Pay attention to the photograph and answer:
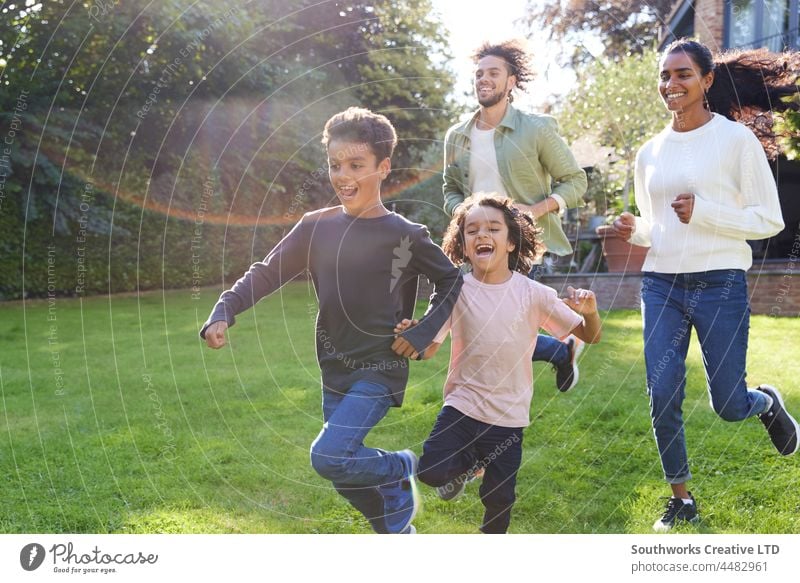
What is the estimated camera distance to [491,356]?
12.6 feet

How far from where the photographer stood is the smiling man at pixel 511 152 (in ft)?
14.9

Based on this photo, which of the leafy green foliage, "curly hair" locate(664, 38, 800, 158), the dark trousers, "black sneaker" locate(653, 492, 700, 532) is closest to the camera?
the dark trousers

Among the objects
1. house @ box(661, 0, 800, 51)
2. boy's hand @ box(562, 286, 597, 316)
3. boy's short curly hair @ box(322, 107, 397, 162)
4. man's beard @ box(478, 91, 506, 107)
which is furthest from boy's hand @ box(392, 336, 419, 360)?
house @ box(661, 0, 800, 51)

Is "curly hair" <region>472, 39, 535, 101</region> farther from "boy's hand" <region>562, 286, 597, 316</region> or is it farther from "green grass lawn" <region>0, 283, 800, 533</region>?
"green grass lawn" <region>0, 283, 800, 533</region>

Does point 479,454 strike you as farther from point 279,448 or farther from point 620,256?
point 620,256

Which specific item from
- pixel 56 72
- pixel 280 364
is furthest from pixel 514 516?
pixel 56 72

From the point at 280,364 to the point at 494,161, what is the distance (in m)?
3.93

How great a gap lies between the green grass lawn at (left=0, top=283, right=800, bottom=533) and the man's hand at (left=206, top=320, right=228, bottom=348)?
1.24m

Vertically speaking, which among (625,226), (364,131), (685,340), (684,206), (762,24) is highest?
(762,24)

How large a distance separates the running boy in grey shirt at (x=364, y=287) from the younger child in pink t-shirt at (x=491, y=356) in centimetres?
19

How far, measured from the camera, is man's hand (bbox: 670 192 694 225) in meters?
3.75

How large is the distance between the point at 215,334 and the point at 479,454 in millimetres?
1357

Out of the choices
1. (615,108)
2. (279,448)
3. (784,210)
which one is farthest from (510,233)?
(784,210)

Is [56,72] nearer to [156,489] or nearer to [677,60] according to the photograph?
[156,489]
